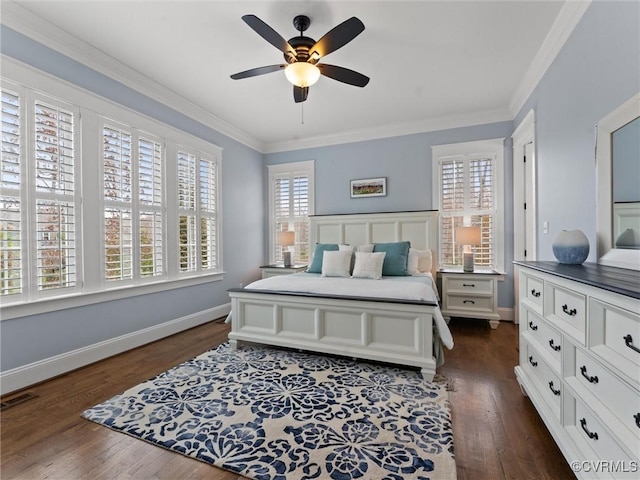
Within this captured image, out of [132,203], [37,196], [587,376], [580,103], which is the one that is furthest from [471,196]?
[37,196]

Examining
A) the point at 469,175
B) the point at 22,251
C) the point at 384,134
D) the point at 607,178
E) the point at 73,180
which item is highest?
the point at 384,134

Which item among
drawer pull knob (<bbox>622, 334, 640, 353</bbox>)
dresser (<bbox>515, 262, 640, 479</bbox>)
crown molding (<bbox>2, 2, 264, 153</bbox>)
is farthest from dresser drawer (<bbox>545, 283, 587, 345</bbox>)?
crown molding (<bbox>2, 2, 264, 153</bbox>)

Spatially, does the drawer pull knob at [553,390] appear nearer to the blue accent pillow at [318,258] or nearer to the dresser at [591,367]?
the dresser at [591,367]

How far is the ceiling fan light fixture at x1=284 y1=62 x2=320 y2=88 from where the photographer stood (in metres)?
2.30

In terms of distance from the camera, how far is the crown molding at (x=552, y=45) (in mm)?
2150

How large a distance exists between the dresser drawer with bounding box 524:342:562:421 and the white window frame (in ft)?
11.9

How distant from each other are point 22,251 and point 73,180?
726 millimetres

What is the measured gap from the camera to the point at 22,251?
2.31 m

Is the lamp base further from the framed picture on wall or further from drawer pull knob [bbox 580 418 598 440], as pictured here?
drawer pull knob [bbox 580 418 598 440]

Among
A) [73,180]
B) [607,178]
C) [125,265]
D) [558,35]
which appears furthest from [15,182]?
[558,35]

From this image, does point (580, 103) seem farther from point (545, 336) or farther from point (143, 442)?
point (143, 442)

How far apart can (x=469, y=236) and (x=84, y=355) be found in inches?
177

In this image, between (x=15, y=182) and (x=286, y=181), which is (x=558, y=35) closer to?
(x=286, y=181)

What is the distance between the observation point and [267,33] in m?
2.07
